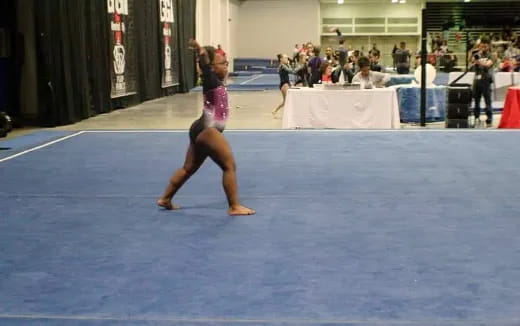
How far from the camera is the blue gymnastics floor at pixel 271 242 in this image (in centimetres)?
445

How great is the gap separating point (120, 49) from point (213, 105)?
13326 mm

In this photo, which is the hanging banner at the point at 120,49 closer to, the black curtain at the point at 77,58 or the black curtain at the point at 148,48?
the black curtain at the point at 77,58

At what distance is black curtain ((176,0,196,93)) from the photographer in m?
26.3

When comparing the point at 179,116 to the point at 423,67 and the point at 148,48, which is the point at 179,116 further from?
the point at 423,67

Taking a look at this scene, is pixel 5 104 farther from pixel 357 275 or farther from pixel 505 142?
pixel 357 275

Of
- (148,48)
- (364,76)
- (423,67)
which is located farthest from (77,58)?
(423,67)

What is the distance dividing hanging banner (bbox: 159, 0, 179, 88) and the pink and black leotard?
1757 centimetres

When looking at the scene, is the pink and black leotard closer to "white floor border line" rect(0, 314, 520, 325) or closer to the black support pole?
"white floor border line" rect(0, 314, 520, 325)

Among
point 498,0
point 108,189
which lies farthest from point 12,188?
point 498,0

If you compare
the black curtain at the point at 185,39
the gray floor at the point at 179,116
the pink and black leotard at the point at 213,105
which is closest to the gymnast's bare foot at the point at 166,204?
the pink and black leotard at the point at 213,105

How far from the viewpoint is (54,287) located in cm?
489

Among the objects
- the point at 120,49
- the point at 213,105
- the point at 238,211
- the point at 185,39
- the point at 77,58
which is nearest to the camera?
the point at 213,105

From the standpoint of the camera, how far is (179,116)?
17.4 meters

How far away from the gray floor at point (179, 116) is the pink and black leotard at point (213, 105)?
7.79 m
